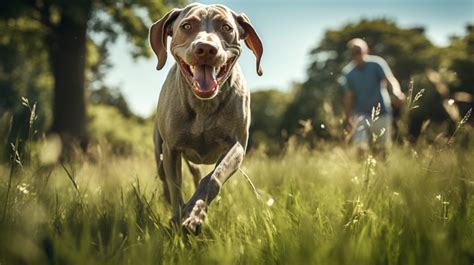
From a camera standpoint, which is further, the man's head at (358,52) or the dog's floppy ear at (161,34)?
the man's head at (358,52)

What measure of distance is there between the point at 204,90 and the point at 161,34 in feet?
2.57

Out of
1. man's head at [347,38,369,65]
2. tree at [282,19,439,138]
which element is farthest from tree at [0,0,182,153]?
→ tree at [282,19,439,138]

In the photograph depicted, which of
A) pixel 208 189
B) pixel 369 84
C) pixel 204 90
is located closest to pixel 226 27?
pixel 204 90

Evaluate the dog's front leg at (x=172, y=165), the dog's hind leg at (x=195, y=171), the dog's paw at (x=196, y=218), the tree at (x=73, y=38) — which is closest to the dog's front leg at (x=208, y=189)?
the dog's paw at (x=196, y=218)

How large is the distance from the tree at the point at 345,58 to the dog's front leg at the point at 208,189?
30.1 m

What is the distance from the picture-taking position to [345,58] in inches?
1446

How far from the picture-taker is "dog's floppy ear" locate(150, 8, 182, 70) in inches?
148

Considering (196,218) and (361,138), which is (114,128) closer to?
(361,138)

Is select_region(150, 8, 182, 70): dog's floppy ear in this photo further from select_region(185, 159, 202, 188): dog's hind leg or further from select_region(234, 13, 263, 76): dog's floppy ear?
→ select_region(185, 159, 202, 188): dog's hind leg

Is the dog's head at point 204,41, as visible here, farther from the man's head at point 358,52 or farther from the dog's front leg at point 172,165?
the man's head at point 358,52

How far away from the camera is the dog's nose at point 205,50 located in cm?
311

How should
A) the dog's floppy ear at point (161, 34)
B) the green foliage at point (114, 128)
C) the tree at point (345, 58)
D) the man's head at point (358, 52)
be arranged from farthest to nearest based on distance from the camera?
the tree at point (345, 58) < the green foliage at point (114, 128) < the man's head at point (358, 52) < the dog's floppy ear at point (161, 34)

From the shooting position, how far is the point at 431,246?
1.83m

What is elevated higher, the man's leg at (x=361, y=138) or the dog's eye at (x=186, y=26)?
the dog's eye at (x=186, y=26)
